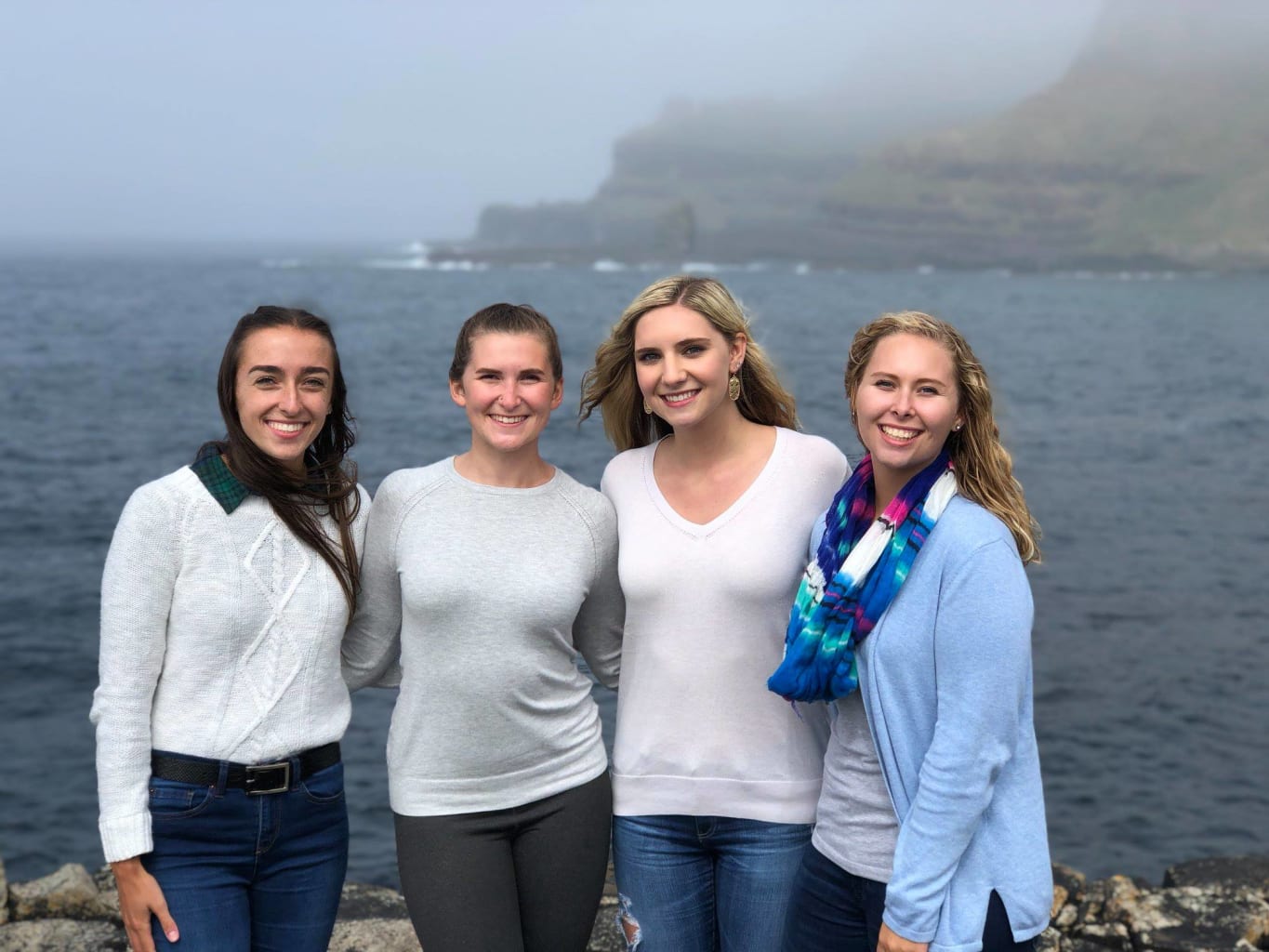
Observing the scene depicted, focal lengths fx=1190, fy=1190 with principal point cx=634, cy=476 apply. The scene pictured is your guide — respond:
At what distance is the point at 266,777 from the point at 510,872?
764 millimetres

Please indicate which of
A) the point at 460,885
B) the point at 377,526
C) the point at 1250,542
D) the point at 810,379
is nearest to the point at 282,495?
the point at 377,526

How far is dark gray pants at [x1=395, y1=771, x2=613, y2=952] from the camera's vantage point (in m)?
3.35

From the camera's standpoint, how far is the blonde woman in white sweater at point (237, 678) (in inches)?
120

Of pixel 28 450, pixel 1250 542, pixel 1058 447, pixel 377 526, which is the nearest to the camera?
pixel 377 526

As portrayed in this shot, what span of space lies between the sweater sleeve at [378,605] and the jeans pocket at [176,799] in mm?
648

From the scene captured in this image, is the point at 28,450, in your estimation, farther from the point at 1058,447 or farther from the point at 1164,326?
the point at 1164,326

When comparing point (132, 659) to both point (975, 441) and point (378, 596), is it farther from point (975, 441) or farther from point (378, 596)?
point (975, 441)

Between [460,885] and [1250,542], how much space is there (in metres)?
27.7

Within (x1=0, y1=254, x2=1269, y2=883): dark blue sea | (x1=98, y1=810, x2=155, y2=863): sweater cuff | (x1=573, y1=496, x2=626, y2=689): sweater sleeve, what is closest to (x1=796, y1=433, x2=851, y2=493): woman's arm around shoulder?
(x1=0, y1=254, x2=1269, y2=883): dark blue sea

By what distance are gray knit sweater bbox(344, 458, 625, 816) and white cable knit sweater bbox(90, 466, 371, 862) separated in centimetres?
26

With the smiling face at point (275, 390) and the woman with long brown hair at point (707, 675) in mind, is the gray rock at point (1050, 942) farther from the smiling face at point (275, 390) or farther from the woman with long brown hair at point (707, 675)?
the smiling face at point (275, 390)

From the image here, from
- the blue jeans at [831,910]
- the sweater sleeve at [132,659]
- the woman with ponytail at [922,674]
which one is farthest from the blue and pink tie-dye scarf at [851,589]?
the sweater sleeve at [132,659]

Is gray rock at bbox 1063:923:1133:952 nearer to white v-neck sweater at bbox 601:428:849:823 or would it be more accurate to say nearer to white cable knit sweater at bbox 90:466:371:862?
white v-neck sweater at bbox 601:428:849:823

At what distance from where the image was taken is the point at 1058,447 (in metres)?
37.8
